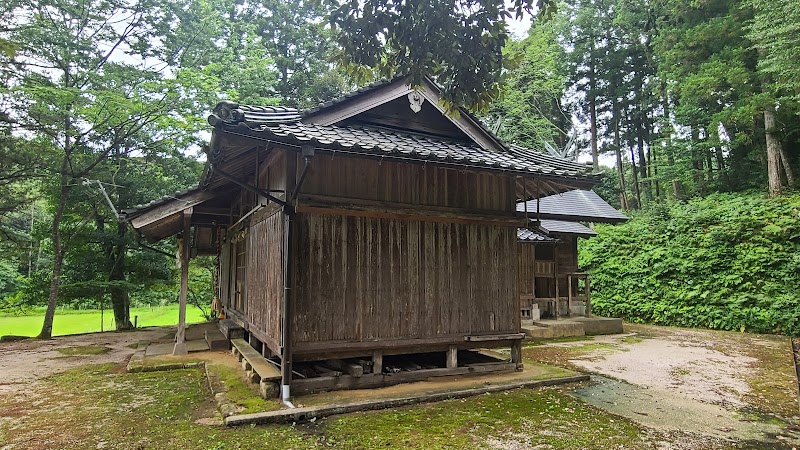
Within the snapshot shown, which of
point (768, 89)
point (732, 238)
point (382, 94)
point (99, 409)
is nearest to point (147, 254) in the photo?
point (99, 409)

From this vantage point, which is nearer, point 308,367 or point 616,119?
point 308,367

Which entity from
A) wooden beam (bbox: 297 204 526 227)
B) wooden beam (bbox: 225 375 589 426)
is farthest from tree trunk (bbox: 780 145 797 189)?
wooden beam (bbox: 225 375 589 426)

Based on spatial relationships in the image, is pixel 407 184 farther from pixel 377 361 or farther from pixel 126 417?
pixel 126 417

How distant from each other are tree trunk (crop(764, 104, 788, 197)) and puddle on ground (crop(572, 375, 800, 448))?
15106 mm

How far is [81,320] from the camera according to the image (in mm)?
24875

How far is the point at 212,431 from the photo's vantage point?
5062 millimetres

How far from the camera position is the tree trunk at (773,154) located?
17.4 metres

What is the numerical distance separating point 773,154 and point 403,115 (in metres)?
17.7

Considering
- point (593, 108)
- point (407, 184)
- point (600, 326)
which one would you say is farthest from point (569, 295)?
point (593, 108)

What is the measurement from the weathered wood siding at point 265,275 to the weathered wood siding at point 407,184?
943mm

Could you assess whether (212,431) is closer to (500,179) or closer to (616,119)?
(500,179)

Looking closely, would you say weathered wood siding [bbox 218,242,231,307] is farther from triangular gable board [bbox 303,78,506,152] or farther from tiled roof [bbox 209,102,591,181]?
tiled roof [bbox 209,102,591,181]

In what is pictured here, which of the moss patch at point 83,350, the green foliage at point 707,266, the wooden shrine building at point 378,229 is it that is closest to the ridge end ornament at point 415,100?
the wooden shrine building at point 378,229

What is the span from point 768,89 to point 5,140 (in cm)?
2692
